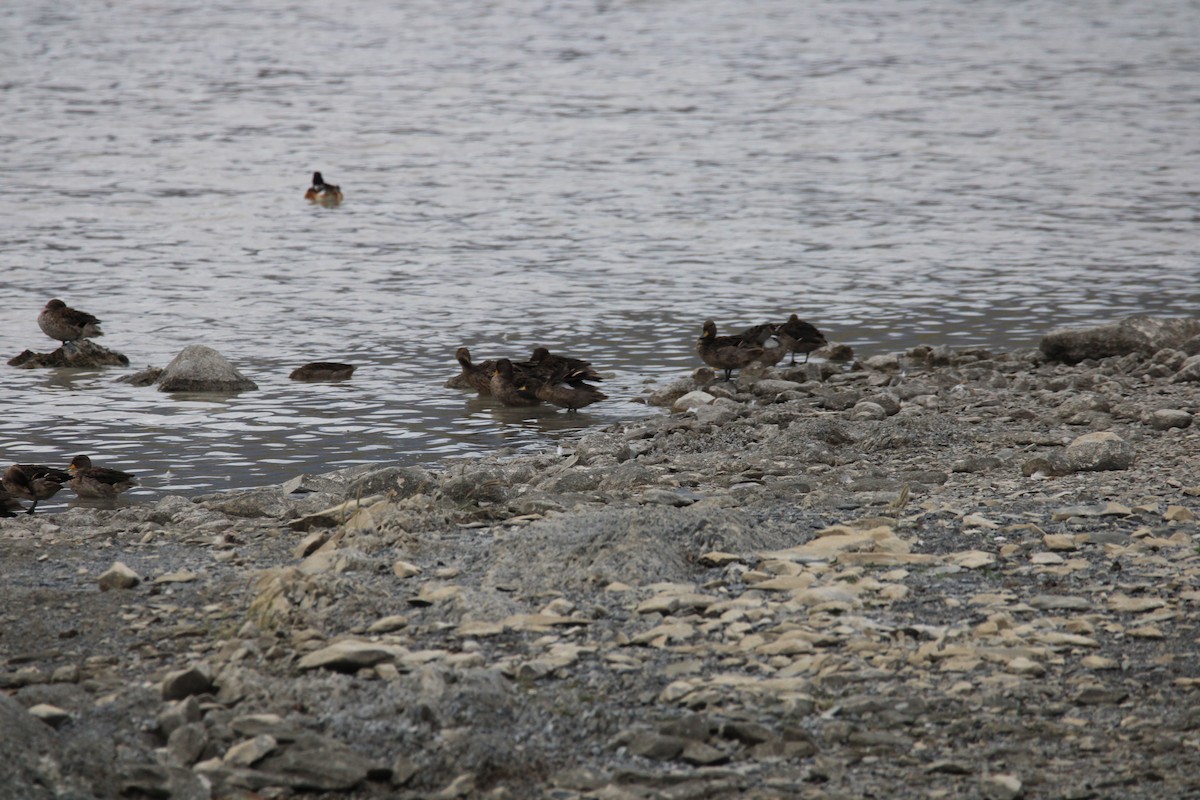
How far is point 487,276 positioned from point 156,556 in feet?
32.1

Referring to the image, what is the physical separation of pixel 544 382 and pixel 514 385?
241 millimetres

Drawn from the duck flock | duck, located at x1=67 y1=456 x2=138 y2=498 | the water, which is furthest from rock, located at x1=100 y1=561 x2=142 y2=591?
the duck flock

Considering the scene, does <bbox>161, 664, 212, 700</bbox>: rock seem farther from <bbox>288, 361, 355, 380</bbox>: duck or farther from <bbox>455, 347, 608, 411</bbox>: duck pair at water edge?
<bbox>288, 361, 355, 380</bbox>: duck

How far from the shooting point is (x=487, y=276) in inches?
653

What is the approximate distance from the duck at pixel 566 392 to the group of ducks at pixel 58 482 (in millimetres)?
3393

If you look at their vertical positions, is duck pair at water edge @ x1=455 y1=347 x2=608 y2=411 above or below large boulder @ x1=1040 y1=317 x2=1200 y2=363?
above

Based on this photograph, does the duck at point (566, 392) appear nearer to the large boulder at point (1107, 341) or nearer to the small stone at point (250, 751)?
the large boulder at point (1107, 341)

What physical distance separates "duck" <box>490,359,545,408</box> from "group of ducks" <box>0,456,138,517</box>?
3217mm

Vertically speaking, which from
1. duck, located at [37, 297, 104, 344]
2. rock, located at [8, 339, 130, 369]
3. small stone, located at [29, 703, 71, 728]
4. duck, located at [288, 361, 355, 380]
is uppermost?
small stone, located at [29, 703, 71, 728]

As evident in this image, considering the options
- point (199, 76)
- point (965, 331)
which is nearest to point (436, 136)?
point (199, 76)

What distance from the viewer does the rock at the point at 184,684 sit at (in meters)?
5.15

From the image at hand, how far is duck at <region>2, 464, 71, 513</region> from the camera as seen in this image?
8703 millimetres

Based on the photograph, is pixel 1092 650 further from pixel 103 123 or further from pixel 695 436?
pixel 103 123

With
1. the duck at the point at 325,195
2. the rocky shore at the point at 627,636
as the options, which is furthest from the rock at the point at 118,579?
the duck at the point at 325,195
